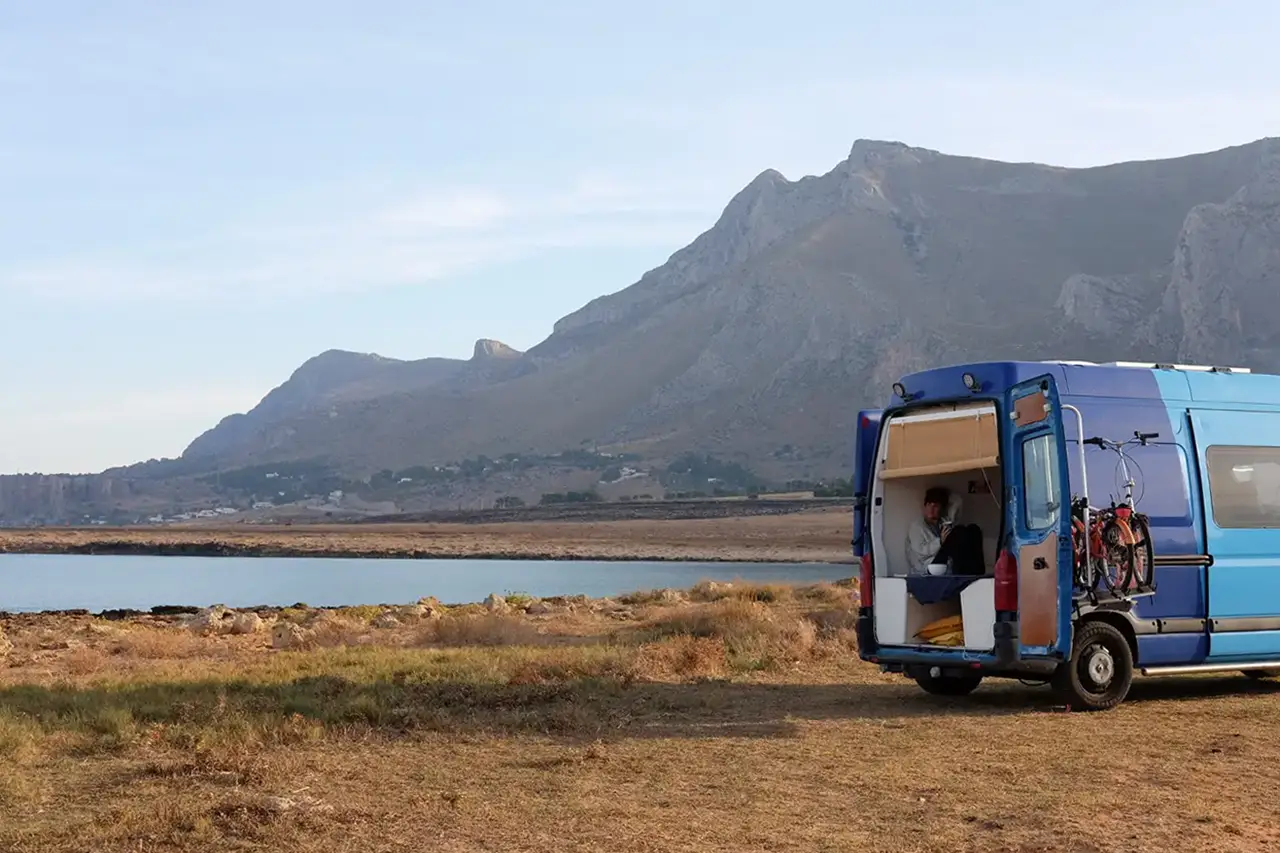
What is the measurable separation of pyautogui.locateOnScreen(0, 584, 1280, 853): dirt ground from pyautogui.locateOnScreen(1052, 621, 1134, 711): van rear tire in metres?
0.19

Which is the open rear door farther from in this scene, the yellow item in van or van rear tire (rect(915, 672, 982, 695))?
van rear tire (rect(915, 672, 982, 695))

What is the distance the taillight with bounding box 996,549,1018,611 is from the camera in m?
11.1

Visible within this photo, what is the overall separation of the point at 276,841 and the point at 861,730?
5296 mm

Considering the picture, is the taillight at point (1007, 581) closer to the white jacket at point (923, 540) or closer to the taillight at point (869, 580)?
the white jacket at point (923, 540)

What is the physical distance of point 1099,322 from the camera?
163 meters

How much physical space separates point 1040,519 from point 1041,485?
0.89ft

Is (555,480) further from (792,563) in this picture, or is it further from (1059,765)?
(1059,765)

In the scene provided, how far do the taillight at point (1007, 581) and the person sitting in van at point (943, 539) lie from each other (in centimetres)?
104

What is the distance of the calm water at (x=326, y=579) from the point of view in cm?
5200

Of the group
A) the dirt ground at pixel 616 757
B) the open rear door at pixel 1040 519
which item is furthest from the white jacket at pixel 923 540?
the open rear door at pixel 1040 519

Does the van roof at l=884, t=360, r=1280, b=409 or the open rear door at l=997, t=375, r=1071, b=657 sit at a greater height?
the van roof at l=884, t=360, r=1280, b=409

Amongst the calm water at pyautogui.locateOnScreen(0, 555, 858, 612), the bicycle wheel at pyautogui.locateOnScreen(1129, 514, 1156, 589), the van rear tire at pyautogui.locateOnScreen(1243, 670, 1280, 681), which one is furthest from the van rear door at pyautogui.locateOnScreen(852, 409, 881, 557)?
the calm water at pyautogui.locateOnScreen(0, 555, 858, 612)

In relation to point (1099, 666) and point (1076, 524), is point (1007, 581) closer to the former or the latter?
point (1076, 524)

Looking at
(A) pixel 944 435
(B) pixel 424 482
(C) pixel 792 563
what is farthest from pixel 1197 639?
(B) pixel 424 482
